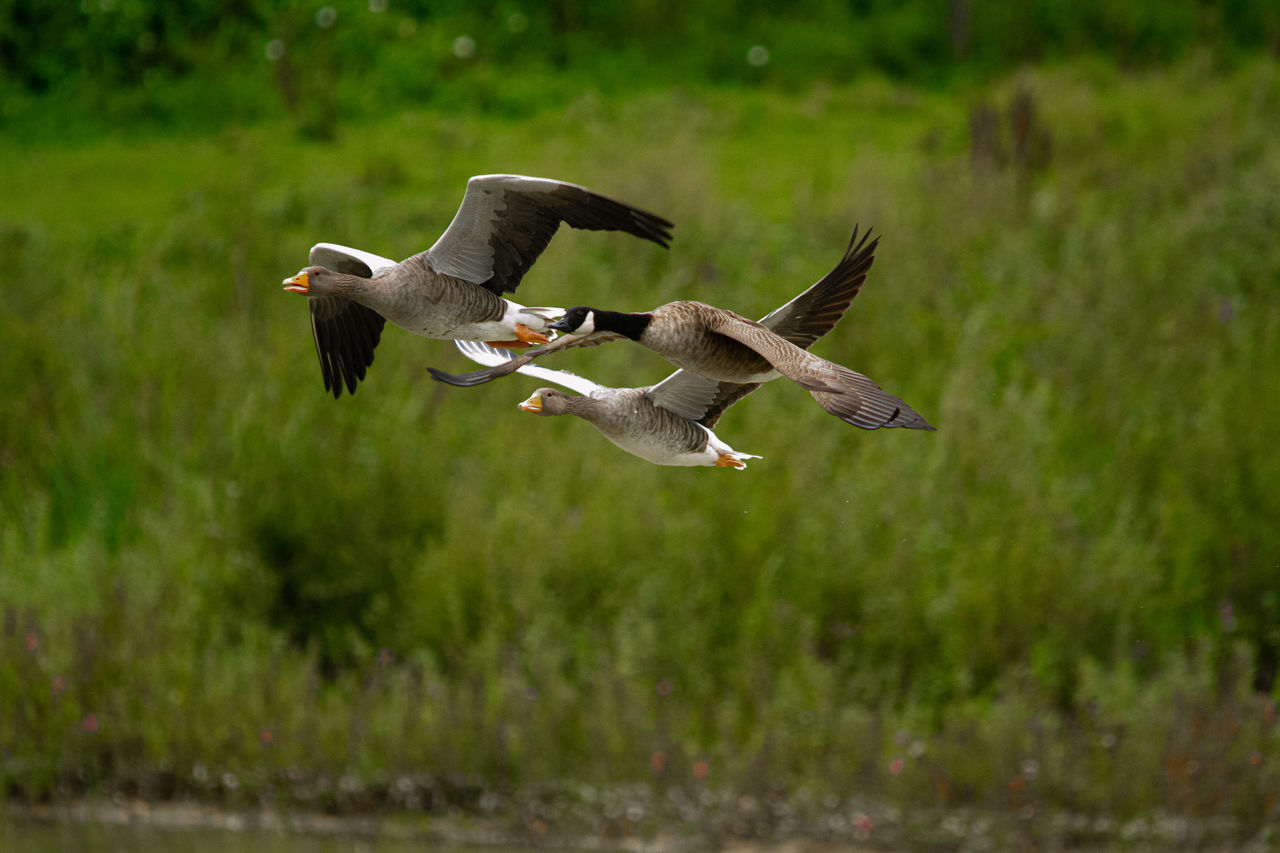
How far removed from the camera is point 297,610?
1605cm

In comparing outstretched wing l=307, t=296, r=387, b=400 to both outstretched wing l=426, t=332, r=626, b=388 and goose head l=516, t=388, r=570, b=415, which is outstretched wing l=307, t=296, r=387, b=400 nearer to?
goose head l=516, t=388, r=570, b=415

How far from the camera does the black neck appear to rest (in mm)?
1776

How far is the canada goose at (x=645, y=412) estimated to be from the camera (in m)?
2.01

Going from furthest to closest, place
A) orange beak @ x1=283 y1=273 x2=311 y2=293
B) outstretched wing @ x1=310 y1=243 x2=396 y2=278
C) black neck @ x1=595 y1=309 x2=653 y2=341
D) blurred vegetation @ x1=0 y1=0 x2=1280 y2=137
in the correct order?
blurred vegetation @ x1=0 y1=0 x2=1280 y2=137
outstretched wing @ x1=310 y1=243 x2=396 y2=278
orange beak @ x1=283 y1=273 x2=311 y2=293
black neck @ x1=595 y1=309 x2=653 y2=341

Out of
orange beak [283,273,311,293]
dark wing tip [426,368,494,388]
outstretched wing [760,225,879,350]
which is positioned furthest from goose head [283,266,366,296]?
outstretched wing [760,225,879,350]

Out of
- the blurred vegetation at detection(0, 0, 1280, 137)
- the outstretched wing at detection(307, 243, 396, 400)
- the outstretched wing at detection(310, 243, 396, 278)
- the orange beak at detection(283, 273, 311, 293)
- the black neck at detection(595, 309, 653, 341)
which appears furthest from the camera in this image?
the blurred vegetation at detection(0, 0, 1280, 137)

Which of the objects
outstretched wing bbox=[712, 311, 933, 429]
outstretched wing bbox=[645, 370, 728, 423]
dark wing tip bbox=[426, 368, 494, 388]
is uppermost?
outstretched wing bbox=[712, 311, 933, 429]

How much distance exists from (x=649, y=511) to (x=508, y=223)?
1283 centimetres

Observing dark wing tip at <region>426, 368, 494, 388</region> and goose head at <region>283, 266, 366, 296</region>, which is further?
goose head at <region>283, 266, 366, 296</region>

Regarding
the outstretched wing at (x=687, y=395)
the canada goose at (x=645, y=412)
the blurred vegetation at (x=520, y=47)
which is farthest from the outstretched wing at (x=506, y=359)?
the blurred vegetation at (x=520, y=47)

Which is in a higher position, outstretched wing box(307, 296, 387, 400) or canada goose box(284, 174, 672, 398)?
canada goose box(284, 174, 672, 398)

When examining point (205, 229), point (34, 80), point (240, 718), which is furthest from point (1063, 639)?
point (34, 80)

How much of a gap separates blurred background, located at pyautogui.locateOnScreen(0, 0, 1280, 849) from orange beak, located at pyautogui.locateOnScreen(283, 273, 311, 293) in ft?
26.0

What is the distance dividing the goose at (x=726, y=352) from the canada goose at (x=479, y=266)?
115mm
